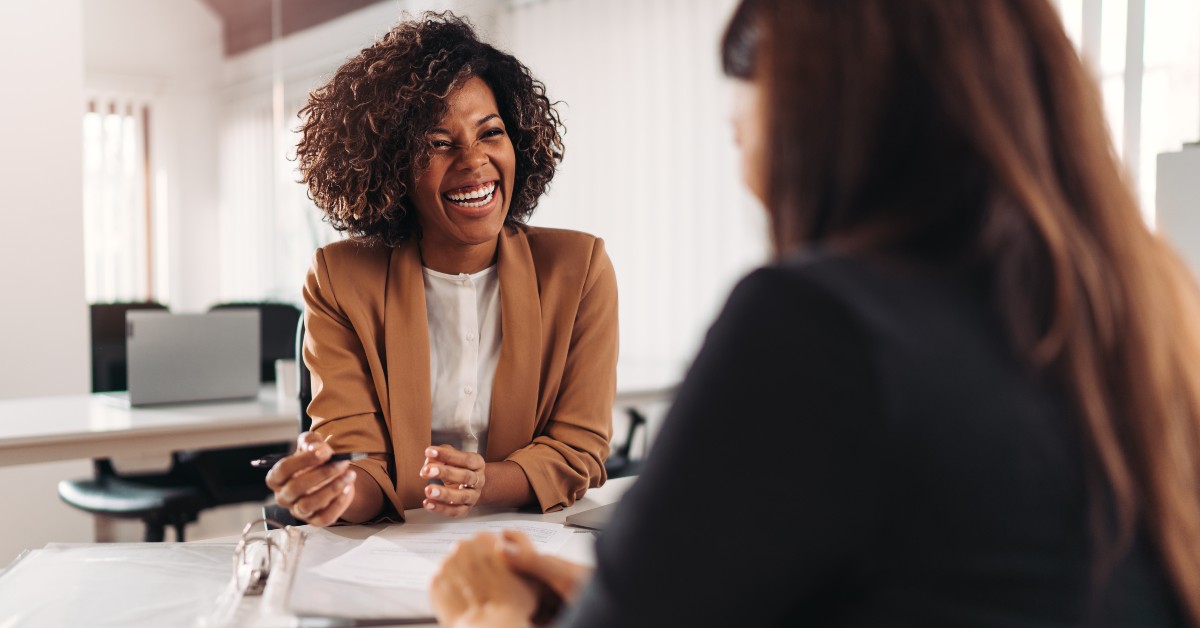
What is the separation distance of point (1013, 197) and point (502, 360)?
1067 mm

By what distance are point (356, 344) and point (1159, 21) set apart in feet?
8.05

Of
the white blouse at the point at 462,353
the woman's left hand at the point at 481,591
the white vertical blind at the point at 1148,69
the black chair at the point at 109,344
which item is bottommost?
the black chair at the point at 109,344

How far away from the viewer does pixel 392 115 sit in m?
1.55

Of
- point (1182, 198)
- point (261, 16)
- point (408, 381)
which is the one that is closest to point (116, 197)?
point (261, 16)

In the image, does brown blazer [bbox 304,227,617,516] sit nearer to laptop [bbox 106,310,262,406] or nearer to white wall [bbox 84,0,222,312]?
laptop [bbox 106,310,262,406]

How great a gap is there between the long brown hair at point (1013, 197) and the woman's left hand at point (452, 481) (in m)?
0.75

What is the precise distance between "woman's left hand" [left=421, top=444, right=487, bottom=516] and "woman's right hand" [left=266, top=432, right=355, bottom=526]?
0.34 feet

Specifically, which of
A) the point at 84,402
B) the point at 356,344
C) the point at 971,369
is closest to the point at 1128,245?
the point at 971,369

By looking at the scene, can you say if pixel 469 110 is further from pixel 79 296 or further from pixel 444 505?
pixel 79 296

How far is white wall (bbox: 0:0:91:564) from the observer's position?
133 inches

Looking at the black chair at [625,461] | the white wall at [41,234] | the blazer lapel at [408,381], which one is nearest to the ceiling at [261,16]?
the white wall at [41,234]

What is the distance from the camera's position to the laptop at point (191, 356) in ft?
8.55

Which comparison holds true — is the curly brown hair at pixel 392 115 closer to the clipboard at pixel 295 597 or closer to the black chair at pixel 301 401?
the black chair at pixel 301 401

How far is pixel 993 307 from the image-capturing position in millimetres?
539
